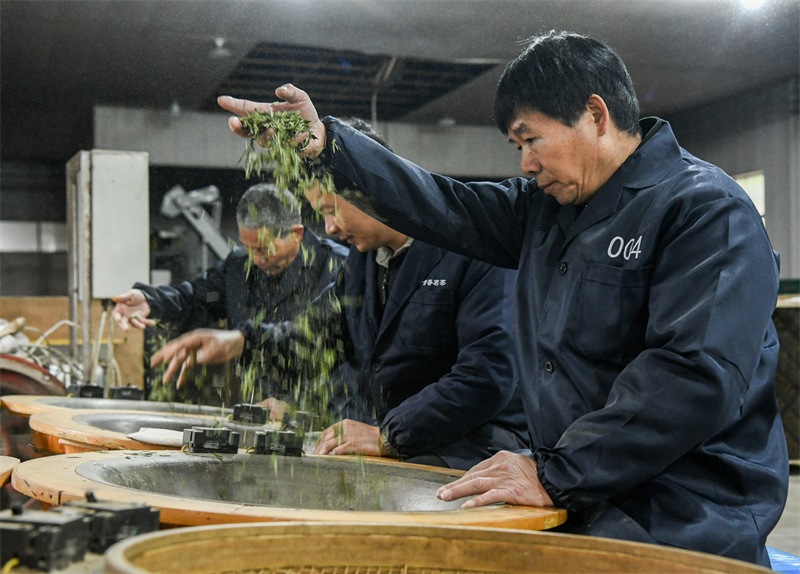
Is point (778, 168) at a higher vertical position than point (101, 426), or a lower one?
higher

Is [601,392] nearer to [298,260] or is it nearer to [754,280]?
[754,280]

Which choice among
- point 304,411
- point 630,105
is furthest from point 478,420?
point 630,105

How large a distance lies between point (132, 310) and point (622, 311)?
7.32 feet

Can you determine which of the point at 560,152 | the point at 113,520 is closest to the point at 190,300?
the point at 560,152

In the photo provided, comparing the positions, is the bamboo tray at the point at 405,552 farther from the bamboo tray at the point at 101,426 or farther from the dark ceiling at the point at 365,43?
the dark ceiling at the point at 365,43

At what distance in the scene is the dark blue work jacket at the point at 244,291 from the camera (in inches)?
122

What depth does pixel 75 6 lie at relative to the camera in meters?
5.47

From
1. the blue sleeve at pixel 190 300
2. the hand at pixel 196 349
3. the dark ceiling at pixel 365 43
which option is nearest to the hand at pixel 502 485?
the hand at pixel 196 349

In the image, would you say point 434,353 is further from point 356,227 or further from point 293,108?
point 293,108

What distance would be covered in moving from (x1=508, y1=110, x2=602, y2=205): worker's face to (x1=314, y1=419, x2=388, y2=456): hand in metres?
0.78

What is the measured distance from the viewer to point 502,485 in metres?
1.22

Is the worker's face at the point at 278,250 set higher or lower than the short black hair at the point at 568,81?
lower

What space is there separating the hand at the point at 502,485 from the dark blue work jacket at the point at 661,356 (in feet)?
0.08

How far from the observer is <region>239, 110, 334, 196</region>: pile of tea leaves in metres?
1.55
